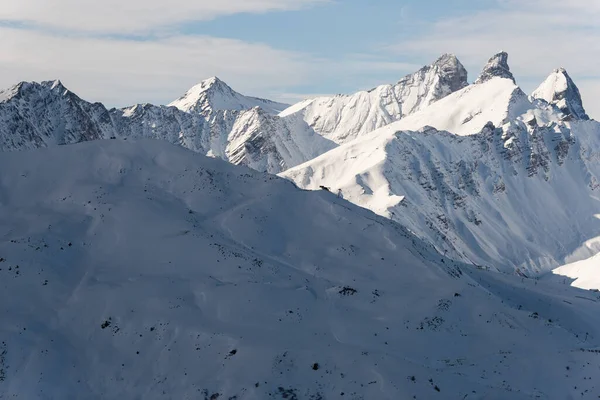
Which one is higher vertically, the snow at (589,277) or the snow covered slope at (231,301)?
the snow covered slope at (231,301)

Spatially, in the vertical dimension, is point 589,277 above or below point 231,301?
below

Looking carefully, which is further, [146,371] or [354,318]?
[354,318]

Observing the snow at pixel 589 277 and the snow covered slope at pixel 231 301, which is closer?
the snow covered slope at pixel 231 301

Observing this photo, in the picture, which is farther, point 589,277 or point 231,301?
point 589,277

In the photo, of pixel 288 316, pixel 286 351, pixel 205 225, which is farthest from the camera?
pixel 205 225

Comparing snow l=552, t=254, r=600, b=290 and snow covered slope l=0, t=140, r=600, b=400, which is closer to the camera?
snow covered slope l=0, t=140, r=600, b=400

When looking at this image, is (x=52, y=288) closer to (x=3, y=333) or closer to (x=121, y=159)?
(x=3, y=333)

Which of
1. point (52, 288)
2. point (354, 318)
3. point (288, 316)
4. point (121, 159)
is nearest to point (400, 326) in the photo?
point (354, 318)

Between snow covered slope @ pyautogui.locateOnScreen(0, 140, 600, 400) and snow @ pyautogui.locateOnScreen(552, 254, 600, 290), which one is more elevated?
snow covered slope @ pyautogui.locateOnScreen(0, 140, 600, 400)
